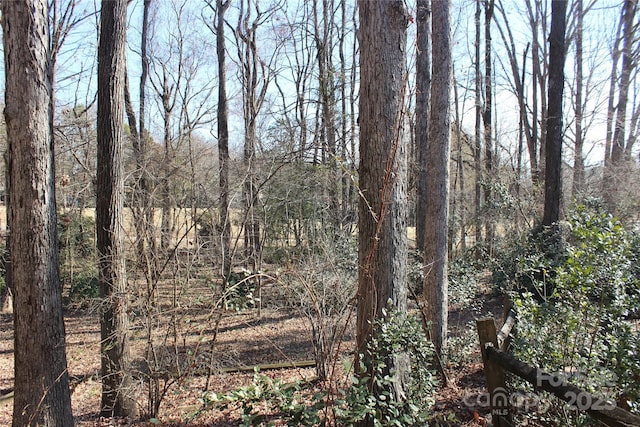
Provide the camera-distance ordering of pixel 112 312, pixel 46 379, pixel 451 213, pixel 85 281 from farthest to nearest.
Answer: pixel 451 213 < pixel 85 281 < pixel 112 312 < pixel 46 379

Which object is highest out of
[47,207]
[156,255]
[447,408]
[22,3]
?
[22,3]

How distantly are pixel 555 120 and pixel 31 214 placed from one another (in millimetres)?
10842

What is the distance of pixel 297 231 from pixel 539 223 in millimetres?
6170

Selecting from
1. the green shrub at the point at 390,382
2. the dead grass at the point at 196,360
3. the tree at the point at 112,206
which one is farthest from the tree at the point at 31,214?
the green shrub at the point at 390,382

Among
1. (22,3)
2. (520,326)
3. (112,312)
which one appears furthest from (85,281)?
(520,326)

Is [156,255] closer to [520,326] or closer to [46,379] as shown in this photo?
[46,379]

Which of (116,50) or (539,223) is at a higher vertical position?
(116,50)

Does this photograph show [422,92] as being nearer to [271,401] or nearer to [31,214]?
[271,401]

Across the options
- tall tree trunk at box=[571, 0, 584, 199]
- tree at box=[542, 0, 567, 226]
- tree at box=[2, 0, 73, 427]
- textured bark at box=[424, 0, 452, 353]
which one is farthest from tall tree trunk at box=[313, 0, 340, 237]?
tall tree trunk at box=[571, 0, 584, 199]

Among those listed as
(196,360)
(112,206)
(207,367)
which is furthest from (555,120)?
(112,206)

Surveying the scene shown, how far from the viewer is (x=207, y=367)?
5250mm

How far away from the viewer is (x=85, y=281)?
13.0m

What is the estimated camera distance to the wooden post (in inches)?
142

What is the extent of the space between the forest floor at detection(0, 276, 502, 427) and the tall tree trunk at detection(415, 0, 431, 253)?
236 cm
